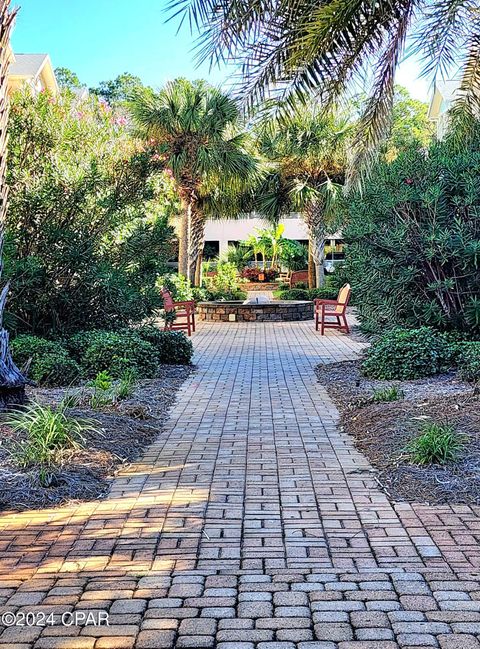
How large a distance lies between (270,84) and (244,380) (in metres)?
4.04

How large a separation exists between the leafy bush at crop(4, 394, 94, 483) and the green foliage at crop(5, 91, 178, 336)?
4.32 metres

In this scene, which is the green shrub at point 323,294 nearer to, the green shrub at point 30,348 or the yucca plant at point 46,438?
the green shrub at point 30,348

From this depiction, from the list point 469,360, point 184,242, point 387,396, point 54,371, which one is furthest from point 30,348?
point 184,242

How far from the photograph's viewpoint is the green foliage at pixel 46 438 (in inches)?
205

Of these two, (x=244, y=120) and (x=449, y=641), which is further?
(x=244, y=120)

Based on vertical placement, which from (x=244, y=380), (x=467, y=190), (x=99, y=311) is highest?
(x=467, y=190)

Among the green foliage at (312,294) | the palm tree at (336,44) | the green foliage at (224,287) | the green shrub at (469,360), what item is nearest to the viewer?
the palm tree at (336,44)

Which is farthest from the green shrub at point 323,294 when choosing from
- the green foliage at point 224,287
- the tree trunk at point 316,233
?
the green foliage at point 224,287

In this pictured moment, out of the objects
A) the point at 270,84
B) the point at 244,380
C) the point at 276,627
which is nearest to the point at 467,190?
the point at 270,84

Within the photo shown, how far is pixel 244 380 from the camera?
33.8 ft

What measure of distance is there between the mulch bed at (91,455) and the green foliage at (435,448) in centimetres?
222

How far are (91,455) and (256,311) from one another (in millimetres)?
15415

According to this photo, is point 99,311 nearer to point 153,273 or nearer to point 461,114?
point 153,273

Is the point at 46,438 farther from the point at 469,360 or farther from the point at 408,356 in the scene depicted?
the point at 469,360
